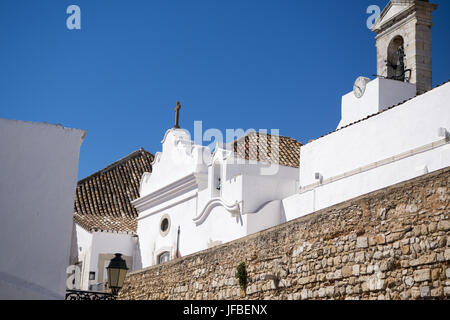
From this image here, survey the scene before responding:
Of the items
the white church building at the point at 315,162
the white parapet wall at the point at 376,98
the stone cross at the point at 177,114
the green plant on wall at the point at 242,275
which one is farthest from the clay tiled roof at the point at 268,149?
the green plant on wall at the point at 242,275

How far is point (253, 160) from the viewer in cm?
2114

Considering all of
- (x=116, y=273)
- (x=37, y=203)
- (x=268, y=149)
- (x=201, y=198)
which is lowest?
(x=116, y=273)

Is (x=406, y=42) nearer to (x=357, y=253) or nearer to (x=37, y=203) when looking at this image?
(x=357, y=253)

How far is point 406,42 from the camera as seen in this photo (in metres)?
20.8

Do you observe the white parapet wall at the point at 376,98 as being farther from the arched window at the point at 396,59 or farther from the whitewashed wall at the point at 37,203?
the whitewashed wall at the point at 37,203

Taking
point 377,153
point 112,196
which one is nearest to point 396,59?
point 377,153

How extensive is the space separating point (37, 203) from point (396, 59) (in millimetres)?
13231

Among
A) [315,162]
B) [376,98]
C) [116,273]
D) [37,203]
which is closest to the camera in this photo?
[116,273]

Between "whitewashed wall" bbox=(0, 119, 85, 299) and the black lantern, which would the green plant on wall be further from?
"whitewashed wall" bbox=(0, 119, 85, 299)

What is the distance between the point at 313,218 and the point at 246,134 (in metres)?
14.0

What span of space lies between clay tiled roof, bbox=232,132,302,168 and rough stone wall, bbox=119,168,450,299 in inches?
360

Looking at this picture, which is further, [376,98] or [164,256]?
[164,256]

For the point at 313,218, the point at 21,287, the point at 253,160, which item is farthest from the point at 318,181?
the point at 21,287

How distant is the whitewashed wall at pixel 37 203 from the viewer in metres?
11.4
